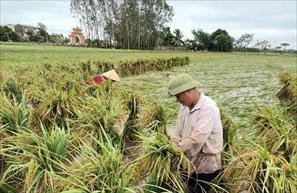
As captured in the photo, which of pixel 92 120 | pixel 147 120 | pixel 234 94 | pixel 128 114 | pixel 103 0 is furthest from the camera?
pixel 103 0

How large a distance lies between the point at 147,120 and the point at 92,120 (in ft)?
2.59

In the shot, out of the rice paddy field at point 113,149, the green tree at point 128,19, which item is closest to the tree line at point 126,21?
the green tree at point 128,19

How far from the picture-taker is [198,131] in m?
2.74

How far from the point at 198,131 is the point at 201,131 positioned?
0.02m

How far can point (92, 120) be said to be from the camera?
4.07 meters

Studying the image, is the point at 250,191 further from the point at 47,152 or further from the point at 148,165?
the point at 47,152

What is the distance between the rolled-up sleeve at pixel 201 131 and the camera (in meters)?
2.74

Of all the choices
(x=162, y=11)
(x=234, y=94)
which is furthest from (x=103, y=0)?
(x=234, y=94)

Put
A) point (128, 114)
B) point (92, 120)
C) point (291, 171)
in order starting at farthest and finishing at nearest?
point (128, 114) < point (92, 120) < point (291, 171)

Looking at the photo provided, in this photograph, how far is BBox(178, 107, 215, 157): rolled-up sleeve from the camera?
8.99ft

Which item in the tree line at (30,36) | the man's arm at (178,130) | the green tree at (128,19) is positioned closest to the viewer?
the man's arm at (178,130)

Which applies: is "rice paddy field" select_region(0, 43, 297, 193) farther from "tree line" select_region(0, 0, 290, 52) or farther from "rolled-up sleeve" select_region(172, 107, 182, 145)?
"tree line" select_region(0, 0, 290, 52)

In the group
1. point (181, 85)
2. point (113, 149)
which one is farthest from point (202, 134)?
point (113, 149)

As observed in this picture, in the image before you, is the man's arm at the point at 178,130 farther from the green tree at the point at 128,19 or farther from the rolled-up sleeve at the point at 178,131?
the green tree at the point at 128,19
